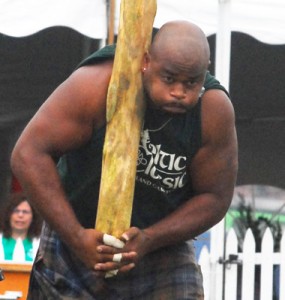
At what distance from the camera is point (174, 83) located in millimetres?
4211

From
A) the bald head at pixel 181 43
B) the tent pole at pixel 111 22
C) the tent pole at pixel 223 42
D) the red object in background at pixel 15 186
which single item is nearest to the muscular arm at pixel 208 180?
the bald head at pixel 181 43

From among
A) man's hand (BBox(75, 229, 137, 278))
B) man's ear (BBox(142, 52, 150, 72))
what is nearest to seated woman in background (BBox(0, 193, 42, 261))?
man's hand (BBox(75, 229, 137, 278))

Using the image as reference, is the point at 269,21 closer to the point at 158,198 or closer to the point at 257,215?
the point at 257,215

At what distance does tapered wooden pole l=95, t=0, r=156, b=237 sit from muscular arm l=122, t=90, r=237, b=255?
14cm

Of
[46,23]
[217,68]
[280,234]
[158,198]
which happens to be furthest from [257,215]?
[158,198]

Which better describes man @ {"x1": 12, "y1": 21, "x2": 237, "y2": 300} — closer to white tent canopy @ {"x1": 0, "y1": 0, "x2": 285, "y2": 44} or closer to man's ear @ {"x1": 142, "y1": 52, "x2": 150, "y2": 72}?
man's ear @ {"x1": 142, "y1": 52, "x2": 150, "y2": 72}

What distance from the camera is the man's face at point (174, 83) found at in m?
4.20

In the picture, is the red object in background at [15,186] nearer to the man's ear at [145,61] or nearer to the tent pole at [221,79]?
the tent pole at [221,79]

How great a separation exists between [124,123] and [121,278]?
60 centimetres

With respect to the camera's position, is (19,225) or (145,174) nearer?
(145,174)

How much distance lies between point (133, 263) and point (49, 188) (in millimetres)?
379

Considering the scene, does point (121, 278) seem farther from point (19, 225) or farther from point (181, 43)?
point (19, 225)

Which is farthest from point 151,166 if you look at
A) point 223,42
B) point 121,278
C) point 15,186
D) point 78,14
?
point 15,186

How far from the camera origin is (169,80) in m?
4.21
